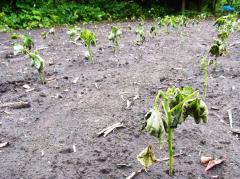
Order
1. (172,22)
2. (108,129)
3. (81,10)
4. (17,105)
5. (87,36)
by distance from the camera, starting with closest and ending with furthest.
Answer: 1. (108,129)
2. (17,105)
3. (87,36)
4. (172,22)
5. (81,10)

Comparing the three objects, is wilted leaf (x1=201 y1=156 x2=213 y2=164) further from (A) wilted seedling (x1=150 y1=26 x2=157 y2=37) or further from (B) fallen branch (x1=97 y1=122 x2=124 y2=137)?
(A) wilted seedling (x1=150 y1=26 x2=157 y2=37)

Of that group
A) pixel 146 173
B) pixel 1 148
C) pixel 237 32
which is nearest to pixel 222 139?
pixel 146 173

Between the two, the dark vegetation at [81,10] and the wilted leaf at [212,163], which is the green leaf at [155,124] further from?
the dark vegetation at [81,10]

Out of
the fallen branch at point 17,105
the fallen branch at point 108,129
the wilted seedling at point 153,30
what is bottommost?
the fallen branch at point 108,129

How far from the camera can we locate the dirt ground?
85.8 inches

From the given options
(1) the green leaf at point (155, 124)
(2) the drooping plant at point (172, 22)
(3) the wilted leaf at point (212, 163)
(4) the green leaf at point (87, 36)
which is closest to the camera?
(1) the green leaf at point (155, 124)

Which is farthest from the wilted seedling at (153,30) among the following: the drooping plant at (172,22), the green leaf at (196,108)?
the green leaf at (196,108)

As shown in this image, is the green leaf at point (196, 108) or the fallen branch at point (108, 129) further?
the fallen branch at point (108, 129)

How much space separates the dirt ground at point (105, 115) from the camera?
2.18 meters

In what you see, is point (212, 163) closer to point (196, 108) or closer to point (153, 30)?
point (196, 108)

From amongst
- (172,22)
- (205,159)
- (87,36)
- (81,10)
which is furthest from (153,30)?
(81,10)

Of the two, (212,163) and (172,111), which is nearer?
(172,111)

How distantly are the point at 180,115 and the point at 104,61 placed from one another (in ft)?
9.09

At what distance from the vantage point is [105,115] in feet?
9.34
